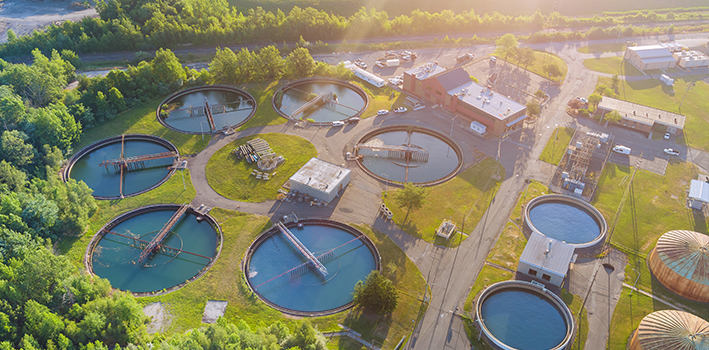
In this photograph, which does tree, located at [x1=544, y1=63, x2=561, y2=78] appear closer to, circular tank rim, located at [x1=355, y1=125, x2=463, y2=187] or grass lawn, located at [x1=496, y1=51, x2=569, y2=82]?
grass lawn, located at [x1=496, y1=51, x2=569, y2=82]

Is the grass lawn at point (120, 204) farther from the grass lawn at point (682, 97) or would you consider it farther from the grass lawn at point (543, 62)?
the grass lawn at point (682, 97)

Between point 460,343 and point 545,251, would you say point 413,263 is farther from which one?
point 545,251

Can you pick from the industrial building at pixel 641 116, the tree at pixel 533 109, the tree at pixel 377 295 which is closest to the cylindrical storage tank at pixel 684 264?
the tree at pixel 377 295

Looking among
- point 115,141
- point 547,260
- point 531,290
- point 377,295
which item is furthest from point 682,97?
point 115,141

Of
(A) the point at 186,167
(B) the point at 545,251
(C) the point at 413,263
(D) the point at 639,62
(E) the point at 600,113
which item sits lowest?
(A) the point at 186,167

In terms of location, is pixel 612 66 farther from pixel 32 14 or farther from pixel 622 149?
pixel 32 14

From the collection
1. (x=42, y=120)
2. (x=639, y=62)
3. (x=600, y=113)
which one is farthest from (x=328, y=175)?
(x=639, y=62)
